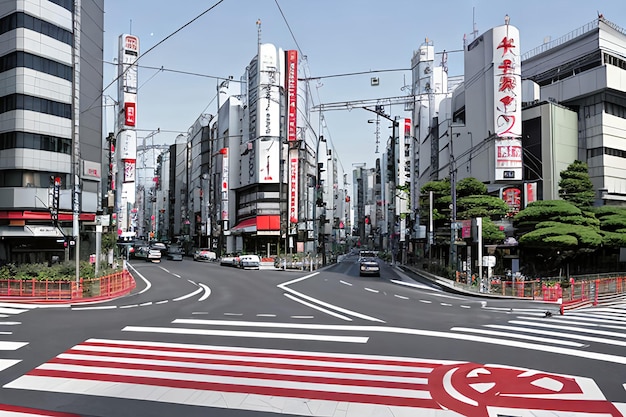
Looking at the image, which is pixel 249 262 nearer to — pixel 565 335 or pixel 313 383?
pixel 565 335

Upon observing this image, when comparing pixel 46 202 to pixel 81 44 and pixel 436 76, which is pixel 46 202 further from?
pixel 436 76

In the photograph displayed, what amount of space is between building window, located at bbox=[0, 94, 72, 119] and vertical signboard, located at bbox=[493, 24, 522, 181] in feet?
123

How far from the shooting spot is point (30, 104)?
115 ft

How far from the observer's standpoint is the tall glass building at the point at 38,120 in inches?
1361

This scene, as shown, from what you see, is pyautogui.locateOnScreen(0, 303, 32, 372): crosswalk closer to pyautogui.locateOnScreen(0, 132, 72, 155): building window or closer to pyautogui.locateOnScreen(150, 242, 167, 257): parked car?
pyautogui.locateOnScreen(0, 132, 72, 155): building window

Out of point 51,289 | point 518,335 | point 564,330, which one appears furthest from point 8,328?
point 564,330

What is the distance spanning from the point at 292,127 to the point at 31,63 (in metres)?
37.2

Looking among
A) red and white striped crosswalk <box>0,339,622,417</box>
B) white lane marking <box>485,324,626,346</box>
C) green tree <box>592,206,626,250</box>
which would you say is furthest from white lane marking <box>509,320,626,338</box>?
green tree <box>592,206,626,250</box>

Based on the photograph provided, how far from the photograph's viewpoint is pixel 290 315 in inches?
778

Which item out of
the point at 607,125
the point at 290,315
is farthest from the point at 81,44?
the point at 607,125

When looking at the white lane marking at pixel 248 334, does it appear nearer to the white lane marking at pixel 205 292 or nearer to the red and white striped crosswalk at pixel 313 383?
the red and white striped crosswalk at pixel 313 383

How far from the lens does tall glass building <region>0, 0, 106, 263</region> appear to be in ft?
113

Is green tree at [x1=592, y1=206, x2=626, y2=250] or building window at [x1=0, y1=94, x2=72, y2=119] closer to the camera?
building window at [x1=0, y1=94, x2=72, y2=119]

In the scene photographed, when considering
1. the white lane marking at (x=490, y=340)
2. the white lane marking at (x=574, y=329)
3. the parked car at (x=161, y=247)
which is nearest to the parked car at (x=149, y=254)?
the parked car at (x=161, y=247)
